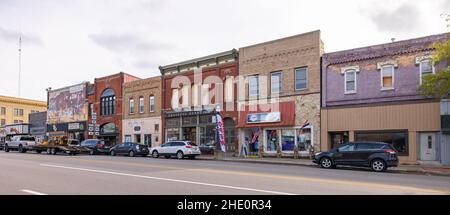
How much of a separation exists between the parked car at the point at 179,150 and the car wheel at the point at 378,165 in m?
13.0

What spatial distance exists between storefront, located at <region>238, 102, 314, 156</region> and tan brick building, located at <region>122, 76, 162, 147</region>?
10.7 metres

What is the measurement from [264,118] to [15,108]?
73896 millimetres

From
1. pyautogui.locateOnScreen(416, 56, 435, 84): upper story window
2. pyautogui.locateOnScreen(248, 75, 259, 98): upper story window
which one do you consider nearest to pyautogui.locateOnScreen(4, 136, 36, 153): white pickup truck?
pyautogui.locateOnScreen(248, 75, 259, 98): upper story window

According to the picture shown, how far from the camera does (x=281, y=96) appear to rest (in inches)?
1089

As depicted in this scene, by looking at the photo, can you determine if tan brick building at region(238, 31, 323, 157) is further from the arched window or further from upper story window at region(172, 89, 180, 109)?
the arched window

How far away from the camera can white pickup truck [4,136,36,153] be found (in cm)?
3755

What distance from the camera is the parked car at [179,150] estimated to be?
2695cm

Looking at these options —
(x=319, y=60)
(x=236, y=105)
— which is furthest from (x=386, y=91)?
(x=236, y=105)

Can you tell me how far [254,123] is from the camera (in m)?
28.3

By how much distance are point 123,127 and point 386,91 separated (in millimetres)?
27252

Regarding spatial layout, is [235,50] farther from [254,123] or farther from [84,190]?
[84,190]

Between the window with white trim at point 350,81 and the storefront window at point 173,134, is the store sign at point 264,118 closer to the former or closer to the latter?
the window with white trim at point 350,81

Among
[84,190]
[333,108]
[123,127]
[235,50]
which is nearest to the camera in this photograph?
[84,190]

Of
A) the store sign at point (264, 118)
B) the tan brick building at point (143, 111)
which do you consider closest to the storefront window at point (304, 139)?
the store sign at point (264, 118)
